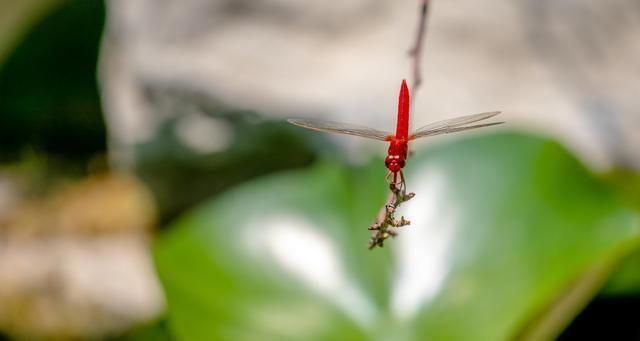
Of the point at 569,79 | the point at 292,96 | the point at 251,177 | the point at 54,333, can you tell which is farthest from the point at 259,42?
the point at 54,333

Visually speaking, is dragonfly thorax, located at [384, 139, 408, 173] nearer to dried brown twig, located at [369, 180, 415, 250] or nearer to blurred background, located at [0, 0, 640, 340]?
dried brown twig, located at [369, 180, 415, 250]

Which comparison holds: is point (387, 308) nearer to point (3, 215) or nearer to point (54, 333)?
point (54, 333)

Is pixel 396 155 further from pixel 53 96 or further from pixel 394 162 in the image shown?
pixel 53 96

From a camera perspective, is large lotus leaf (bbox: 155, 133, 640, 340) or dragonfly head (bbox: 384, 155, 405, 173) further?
large lotus leaf (bbox: 155, 133, 640, 340)

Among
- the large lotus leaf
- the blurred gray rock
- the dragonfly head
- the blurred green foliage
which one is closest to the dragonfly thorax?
the dragonfly head

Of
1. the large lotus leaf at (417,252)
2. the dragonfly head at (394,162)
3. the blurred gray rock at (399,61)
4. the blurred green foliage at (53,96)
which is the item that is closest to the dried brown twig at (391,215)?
the dragonfly head at (394,162)

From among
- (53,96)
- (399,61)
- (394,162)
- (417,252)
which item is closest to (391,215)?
(394,162)

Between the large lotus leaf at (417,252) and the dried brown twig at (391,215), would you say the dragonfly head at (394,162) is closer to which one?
the dried brown twig at (391,215)

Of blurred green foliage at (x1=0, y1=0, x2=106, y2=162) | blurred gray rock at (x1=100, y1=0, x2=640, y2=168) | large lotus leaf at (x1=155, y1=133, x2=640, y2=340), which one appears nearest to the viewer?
large lotus leaf at (x1=155, y1=133, x2=640, y2=340)
